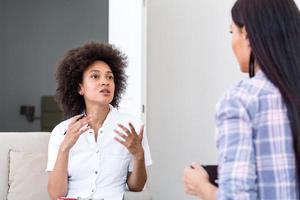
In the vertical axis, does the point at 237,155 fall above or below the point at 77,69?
below

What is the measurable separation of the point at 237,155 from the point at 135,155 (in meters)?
1.10

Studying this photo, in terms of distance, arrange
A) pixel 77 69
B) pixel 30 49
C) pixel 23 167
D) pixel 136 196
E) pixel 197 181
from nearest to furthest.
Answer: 1. pixel 197 181
2. pixel 136 196
3. pixel 77 69
4. pixel 23 167
5. pixel 30 49

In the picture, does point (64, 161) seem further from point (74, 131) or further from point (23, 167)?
point (23, 167)

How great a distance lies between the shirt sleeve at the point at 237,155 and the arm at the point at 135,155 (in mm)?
914

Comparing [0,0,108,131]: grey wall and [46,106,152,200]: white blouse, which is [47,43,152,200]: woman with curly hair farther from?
[0,0,108,131]: grey wall

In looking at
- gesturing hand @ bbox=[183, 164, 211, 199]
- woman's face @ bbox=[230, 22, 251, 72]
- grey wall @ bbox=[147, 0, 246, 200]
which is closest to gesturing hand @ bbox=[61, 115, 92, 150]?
gesturing hand @ bbox=[183, 164, 211, 199]

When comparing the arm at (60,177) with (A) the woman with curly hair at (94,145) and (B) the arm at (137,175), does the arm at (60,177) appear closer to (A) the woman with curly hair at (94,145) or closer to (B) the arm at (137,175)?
(A) the woman with curly hair at (94,145)

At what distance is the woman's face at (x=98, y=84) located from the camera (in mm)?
2027

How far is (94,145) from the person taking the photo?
6.66 feet

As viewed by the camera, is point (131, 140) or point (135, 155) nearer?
point (131, 140)

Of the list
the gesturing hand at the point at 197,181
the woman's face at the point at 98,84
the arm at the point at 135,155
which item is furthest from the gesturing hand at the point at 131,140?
the gesturing hand at the point at 197,181

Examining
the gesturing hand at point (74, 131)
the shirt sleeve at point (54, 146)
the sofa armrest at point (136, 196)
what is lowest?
the sofa armrest at point (136, 196)

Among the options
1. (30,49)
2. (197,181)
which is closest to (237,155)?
(197,181)

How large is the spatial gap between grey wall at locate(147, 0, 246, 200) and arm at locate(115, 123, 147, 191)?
0.81m
